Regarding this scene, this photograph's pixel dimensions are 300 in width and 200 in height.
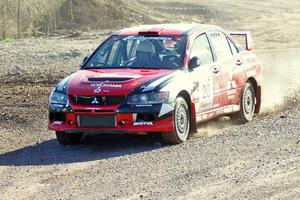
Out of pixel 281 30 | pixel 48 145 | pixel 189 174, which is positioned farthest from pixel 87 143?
pixel 281 30

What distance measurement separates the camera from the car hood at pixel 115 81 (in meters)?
11.6

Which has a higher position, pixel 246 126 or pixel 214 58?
pixel 214 58

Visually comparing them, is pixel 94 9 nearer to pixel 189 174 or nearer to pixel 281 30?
pixel 281 30

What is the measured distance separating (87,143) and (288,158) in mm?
3227

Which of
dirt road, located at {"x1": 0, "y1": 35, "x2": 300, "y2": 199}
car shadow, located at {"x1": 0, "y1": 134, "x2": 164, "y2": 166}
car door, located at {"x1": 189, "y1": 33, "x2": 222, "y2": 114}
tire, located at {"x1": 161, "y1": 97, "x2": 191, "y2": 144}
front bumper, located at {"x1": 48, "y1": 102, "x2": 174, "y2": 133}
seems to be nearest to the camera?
dirt road, located at {"x1": 0, "y1": 35, "x2": 300, "y2": 199}

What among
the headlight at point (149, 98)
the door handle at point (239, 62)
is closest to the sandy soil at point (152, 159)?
the headlight at point (149, 98)

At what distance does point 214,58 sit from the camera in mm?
13234

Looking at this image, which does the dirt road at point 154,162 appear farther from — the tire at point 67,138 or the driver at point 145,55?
the driver at point 145,55

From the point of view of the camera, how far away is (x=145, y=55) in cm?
1273

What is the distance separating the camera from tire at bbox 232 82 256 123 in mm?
13867

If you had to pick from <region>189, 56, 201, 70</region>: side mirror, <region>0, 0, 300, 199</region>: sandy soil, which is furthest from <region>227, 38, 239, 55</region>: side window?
<region>189, 56, 201, 70</region>: side mirror

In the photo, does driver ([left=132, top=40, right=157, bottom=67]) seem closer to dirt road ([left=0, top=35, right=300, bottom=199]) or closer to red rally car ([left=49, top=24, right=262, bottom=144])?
red rally car ([left=49, top=24, right=262, bottom=144])

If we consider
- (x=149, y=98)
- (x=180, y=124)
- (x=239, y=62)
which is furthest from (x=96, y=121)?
(x=239, y=62)

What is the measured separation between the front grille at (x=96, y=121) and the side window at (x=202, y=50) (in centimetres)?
176
